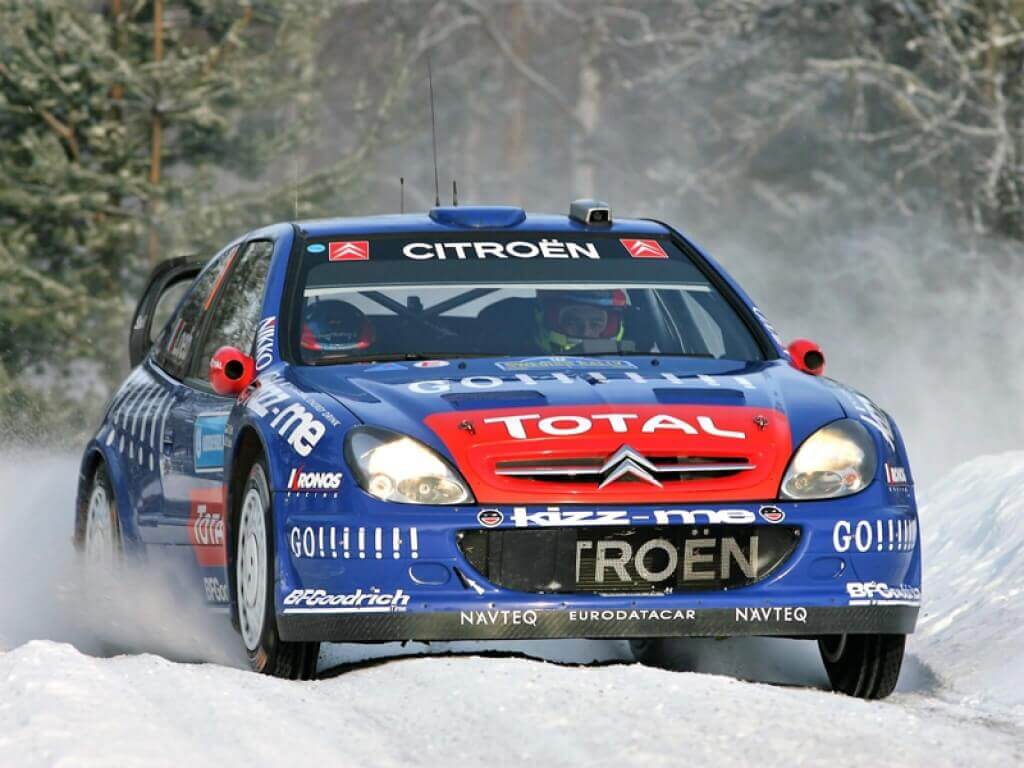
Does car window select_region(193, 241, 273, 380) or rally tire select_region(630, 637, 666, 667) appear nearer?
car window select_region(193, 241, 273, 380)

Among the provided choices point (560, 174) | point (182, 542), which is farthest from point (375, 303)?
point (560, 174)

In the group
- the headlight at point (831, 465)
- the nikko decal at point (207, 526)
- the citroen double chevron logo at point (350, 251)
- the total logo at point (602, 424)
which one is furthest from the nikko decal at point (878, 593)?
the citroen double chevron logo at point (350, 251)

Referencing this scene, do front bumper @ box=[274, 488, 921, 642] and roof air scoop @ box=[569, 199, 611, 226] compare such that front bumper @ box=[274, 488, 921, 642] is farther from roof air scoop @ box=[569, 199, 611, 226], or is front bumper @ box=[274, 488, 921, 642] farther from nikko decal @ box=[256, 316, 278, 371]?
roof air scoop @ box=[569, 199, 611, 226]

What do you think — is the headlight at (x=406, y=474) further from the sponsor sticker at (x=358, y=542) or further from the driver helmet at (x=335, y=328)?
the driver helmet at (x=335, y=328)

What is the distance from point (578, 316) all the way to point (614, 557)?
58.8 inches

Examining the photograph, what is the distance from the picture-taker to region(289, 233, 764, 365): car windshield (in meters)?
7.05

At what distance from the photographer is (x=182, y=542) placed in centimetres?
732

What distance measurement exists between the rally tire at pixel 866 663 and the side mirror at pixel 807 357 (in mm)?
834

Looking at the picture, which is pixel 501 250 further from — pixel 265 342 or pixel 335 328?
pixel 265 342

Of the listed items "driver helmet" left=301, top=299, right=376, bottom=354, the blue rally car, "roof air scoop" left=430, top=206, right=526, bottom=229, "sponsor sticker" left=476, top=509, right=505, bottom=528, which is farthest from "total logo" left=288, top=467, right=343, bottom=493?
"roof air scoop" left=430, top=206, right=526, bottom=229

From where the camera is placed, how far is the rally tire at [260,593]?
615 cm

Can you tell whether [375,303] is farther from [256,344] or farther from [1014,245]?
[1014,245]

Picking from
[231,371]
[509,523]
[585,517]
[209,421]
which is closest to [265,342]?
[231,371]

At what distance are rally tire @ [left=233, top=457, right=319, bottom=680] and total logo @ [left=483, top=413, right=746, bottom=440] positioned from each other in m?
0.68
